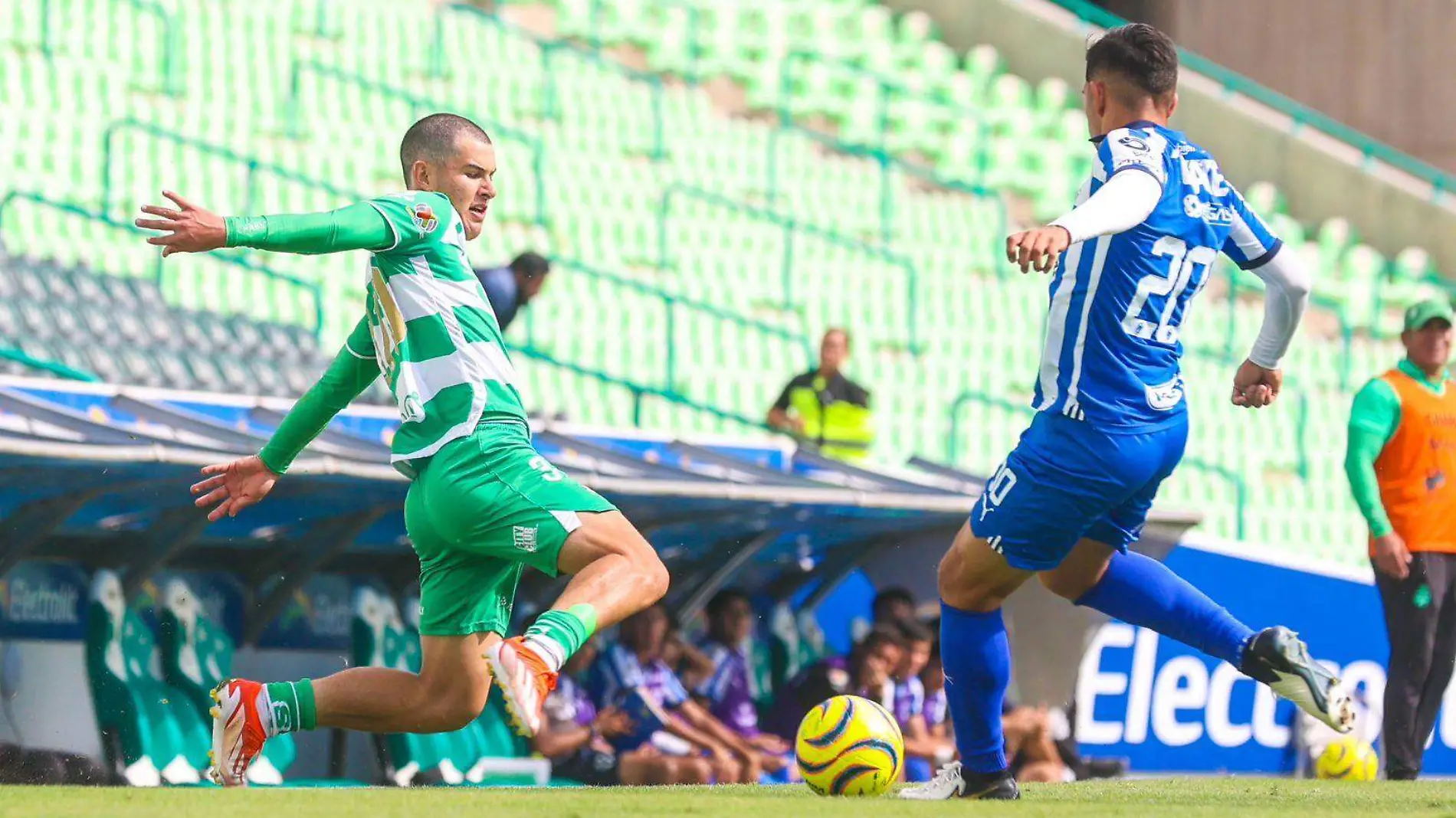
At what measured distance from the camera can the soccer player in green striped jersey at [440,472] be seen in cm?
499

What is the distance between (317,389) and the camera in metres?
5.79

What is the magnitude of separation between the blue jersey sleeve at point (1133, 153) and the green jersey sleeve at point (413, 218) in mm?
1712

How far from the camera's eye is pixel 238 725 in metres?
5.65

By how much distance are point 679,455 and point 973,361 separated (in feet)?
22.1

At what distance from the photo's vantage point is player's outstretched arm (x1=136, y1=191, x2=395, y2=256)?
4.70 meters

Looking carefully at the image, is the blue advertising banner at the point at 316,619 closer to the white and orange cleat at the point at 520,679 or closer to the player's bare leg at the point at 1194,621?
the player's bare leg at the point at 1194,621

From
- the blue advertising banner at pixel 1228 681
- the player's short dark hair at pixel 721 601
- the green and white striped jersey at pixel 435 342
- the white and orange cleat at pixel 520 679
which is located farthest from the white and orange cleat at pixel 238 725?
the blue advertising banner at pixel 1228 681

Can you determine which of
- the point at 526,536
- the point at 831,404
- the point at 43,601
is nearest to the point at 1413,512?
the point at 831,404

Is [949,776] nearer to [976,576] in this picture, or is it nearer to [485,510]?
[976,576]

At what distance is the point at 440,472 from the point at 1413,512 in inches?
193

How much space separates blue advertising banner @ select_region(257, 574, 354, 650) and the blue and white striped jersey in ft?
15.5

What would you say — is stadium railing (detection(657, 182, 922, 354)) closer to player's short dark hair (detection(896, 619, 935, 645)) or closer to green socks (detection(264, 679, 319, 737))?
player's short dark hair (detection(896, 619, 935, 645))

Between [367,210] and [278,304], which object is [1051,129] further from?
[367,210]

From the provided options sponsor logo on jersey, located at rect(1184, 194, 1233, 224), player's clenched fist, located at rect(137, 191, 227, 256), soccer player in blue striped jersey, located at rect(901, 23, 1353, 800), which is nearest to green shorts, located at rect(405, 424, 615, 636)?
player's clenched fist, located at rect(137, 191, 227, 256)
